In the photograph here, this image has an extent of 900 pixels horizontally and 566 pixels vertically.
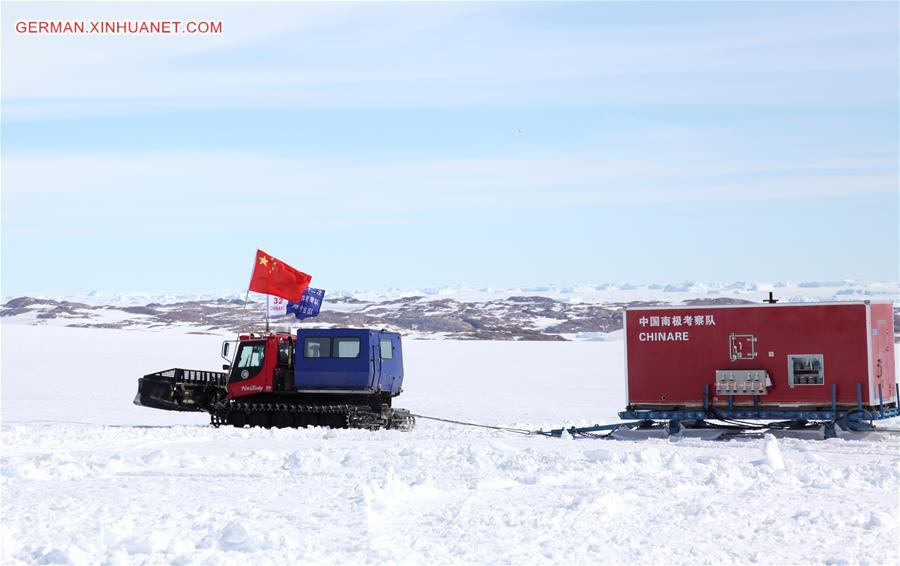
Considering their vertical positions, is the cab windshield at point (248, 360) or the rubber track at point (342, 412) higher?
the cab windshield at point (248, 360)

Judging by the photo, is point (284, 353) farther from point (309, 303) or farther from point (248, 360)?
point (309, 303)

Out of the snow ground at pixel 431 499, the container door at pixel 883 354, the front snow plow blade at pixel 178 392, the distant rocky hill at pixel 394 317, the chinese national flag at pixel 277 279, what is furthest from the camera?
the distant rocky hill at pixel 394 317

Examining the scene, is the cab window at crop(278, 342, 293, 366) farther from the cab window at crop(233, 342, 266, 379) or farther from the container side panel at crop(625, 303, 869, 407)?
the container side panel at crop(625, 303, 869, 407)

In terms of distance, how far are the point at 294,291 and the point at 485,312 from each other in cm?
10116

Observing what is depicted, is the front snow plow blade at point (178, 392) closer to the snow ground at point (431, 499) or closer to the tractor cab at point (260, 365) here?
the tractor cab at point (260, 365)

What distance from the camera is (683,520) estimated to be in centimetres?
1080

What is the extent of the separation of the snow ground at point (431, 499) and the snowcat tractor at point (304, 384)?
1.63m

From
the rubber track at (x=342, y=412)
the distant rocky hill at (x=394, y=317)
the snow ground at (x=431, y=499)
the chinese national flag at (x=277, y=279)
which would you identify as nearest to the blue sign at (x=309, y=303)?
the chinese national flag at (x=277, y=279)

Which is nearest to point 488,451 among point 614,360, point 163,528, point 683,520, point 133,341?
point 683,520

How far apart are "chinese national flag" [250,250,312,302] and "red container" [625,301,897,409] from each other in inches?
299

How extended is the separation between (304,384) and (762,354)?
29.8 feet

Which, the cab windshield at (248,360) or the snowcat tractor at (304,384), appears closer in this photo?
the snowcat tractor at (304,384)

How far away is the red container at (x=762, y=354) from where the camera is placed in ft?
65.1

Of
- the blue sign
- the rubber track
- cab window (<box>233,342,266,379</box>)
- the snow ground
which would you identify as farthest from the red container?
cab window (<box>233,342,266,379</box>)
